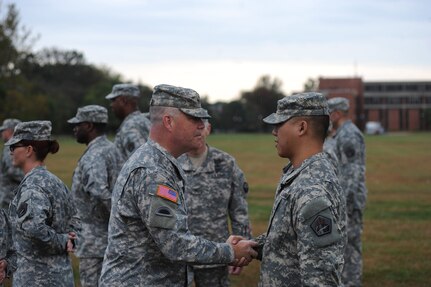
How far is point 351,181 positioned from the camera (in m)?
9.34

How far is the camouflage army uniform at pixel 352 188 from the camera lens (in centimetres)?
912

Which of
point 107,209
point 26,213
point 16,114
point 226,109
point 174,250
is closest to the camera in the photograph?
point 174,250

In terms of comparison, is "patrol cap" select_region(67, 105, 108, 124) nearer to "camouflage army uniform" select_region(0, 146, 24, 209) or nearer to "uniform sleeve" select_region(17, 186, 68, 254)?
"uniform sleeve" select_region(17, 186, 68, 254)

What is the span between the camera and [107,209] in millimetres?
7234

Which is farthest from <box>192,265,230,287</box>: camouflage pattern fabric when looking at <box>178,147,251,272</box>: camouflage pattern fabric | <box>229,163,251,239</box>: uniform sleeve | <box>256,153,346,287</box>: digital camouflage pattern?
<box>256,153,346,287</box>: digital camouflage pattern

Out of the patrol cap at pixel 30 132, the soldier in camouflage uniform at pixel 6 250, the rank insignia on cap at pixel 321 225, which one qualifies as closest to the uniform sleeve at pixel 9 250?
the soldier in camouflage uniform at pixel 6 250

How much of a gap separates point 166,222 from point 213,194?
2873 millimetres

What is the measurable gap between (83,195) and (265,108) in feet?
368

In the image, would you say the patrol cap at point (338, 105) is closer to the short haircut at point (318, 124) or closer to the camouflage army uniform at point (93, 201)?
the camouflage army uniform at point (93, 201)

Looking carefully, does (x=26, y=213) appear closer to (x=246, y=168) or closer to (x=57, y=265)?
(x=57, y=265)

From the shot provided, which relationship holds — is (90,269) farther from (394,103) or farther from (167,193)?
(394,103)

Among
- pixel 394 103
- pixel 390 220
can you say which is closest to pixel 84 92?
pixel 394 103

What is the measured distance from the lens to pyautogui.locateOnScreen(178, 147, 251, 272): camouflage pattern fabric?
6691 mm

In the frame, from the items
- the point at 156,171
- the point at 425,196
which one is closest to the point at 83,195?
the point at 156,171
